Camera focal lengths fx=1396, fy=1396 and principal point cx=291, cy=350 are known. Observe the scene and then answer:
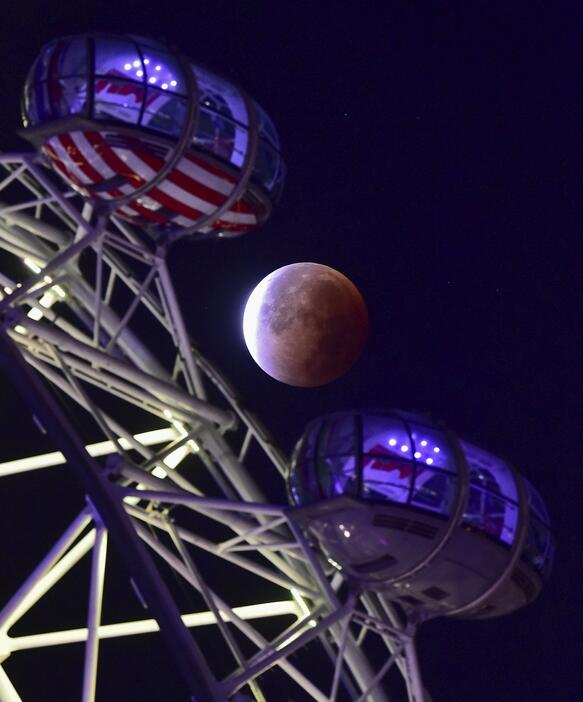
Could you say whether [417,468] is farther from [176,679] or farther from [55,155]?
[176,679]

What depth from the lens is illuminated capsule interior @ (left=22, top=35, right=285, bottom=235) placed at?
17.4 meters

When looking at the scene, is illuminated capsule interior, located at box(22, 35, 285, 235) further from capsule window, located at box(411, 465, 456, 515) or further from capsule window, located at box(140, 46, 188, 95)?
capsule window, located at box(411, 465, 456, 515)

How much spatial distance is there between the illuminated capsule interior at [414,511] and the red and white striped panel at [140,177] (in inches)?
132

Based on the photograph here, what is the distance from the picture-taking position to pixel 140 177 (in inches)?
712

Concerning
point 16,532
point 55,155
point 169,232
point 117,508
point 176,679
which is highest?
point 55,155

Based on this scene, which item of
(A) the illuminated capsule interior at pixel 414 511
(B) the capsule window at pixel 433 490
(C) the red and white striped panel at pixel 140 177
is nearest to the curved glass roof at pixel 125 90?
(C) the red and white striped panel at pixel 140 177

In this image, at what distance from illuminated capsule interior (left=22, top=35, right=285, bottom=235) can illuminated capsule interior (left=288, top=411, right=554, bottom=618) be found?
357 cm

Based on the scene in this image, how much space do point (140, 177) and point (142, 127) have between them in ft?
2.71

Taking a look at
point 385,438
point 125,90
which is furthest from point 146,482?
point 125,90

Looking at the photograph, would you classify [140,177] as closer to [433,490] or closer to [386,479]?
[386,479]

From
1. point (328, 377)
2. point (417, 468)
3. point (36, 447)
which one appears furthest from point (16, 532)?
point (417, 468)

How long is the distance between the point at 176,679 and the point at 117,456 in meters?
14.7

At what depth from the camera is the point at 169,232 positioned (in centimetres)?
1956

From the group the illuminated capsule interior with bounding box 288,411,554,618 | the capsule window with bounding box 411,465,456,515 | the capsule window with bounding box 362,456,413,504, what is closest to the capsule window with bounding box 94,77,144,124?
the illuminated capsule interior with bounding box 288,411,554,618
